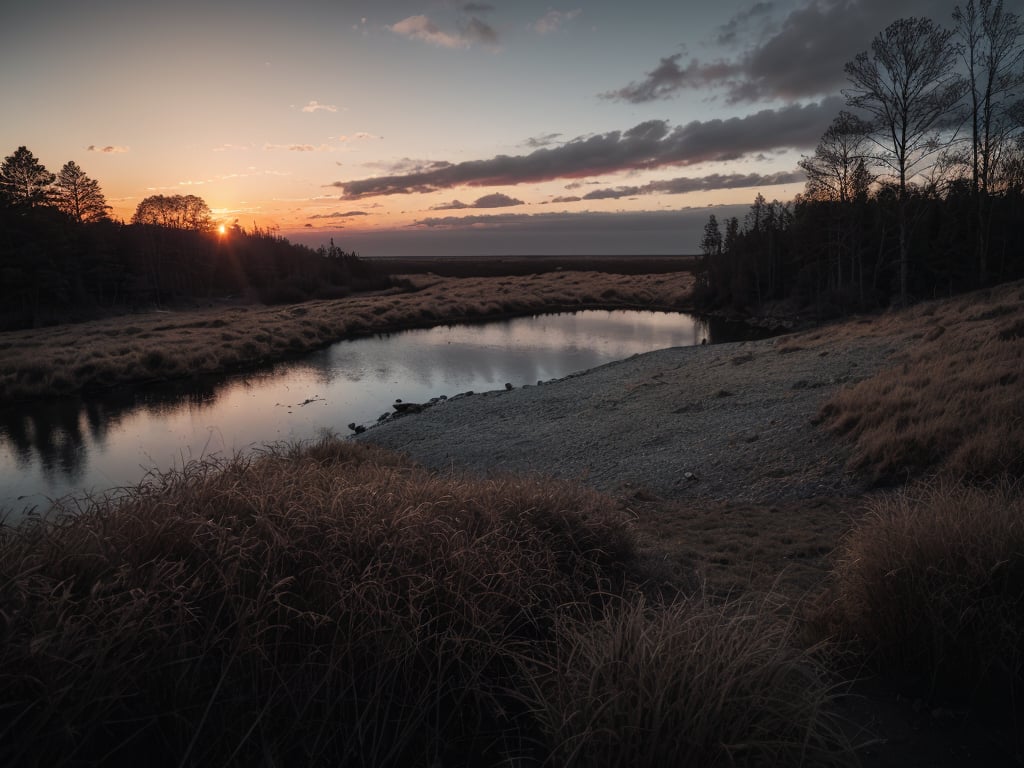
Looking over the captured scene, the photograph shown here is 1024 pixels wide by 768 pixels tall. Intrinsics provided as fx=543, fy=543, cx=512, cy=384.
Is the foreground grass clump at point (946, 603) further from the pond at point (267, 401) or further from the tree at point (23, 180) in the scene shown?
the tree at point (23, 180)

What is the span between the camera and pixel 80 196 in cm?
5181

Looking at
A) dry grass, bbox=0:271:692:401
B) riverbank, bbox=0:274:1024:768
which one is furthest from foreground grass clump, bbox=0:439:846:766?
dry grass, bbox=0:271:692:401

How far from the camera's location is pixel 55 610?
2.31 metres

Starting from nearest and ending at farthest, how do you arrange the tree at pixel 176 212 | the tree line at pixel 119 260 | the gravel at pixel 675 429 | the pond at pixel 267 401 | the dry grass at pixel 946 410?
1. the dry grass at pixel 946 410
2. the gravel at pixel 675 429
3. the pond at pixel 267 401
4. the tree line at pixel 119 260
5. the tree at pixel 176 212

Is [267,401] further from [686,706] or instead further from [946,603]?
[946,603]

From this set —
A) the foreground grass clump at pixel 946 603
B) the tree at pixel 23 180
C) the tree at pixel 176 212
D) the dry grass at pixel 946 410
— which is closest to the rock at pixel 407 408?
the dry grass at pixel 946 410

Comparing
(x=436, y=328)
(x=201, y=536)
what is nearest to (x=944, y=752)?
(x=201, y=536)

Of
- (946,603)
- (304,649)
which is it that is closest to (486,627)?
(304,649)

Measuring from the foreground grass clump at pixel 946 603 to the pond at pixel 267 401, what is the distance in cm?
528

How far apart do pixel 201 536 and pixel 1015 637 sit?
4.49m

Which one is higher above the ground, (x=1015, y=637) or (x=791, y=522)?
(x=1015, y=637)

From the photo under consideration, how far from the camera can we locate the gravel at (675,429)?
9539 mm

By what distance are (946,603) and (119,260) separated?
61.8 meters

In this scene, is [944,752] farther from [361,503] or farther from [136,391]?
[136,391]
